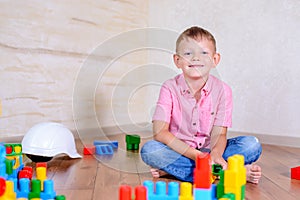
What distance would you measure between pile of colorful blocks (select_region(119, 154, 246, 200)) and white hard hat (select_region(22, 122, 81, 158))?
0.64 m

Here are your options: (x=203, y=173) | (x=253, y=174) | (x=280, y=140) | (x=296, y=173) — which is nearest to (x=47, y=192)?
(x=203, y=173)

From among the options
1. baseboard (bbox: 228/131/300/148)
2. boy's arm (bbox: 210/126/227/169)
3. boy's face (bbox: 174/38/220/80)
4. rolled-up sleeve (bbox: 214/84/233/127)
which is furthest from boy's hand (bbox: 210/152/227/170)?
baseboard (bbox: 228/131/300/148)

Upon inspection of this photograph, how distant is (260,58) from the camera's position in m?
1.64

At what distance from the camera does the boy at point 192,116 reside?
40.3 inches

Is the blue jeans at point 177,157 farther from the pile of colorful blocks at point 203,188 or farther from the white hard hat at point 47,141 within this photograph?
the pile of colorful blocks at point 203,188

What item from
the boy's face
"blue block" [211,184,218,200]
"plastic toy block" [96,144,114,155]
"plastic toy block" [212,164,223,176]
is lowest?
"plastic toy block" [96,144,114,155]

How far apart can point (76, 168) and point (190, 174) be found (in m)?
0.32

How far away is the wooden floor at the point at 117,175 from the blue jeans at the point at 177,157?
4 centimetres

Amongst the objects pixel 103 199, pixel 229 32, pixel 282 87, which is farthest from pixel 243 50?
pixel 103 199

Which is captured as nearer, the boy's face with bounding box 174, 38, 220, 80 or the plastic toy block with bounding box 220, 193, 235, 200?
the plastic toy block with bounding box 220, 193, 235, 200

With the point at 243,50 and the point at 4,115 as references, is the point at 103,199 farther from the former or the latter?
the point at 243,50

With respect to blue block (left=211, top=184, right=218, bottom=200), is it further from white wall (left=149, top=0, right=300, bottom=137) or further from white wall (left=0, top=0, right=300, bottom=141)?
white wall (left=149, top=0, right=300, bottom=137)

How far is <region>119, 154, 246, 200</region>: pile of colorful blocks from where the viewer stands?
538 millimetres

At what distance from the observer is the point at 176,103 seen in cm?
108
